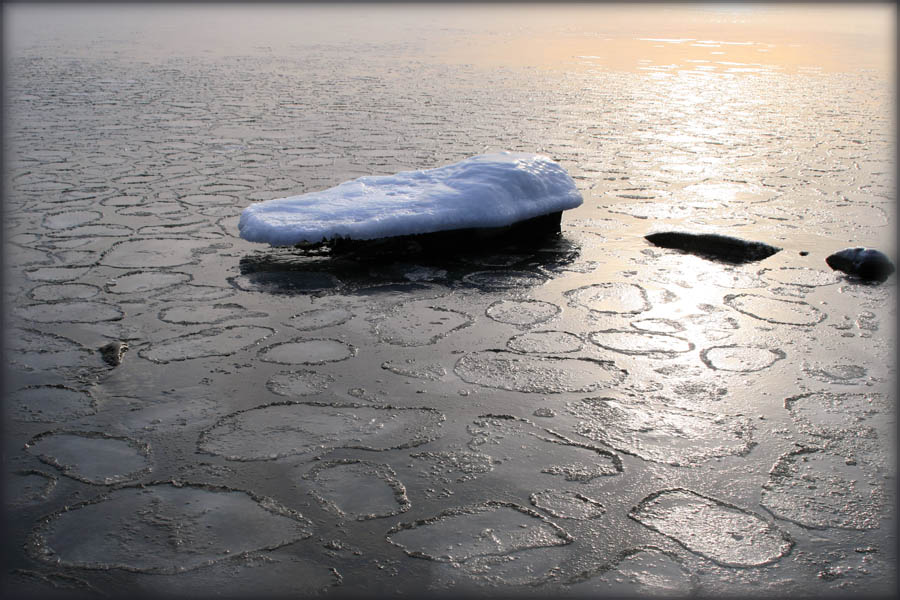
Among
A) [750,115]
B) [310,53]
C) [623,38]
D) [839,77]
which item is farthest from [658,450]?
[623,38]

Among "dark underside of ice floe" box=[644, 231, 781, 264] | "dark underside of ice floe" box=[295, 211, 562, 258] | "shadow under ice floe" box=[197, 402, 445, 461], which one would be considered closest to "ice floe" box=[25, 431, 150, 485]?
"shadow under ice floe" box=[197, 402, 445, 461]

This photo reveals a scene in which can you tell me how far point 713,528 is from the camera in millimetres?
2469

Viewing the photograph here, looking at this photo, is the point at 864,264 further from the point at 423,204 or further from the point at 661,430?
the point at 423,204

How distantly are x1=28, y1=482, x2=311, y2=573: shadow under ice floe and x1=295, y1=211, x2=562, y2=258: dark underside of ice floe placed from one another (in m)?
2.27

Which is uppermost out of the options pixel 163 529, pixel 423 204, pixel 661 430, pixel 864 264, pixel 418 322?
pixel 423 204

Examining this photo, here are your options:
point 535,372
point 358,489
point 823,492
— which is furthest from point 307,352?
point 823,492

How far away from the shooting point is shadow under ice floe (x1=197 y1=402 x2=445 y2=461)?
2861 mm

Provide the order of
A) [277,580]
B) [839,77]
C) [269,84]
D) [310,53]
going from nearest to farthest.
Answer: [277,580], [269,84], [839,77], [310,53]

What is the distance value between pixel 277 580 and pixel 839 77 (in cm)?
1559

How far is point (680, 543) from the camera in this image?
2.39 meters

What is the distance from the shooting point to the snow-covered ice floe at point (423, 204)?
465 cm

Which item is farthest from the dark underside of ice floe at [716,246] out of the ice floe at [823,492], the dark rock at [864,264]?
the ice floe at [823,492]

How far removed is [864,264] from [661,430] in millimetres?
2378

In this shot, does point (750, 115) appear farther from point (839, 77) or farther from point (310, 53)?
point (310, 53)
